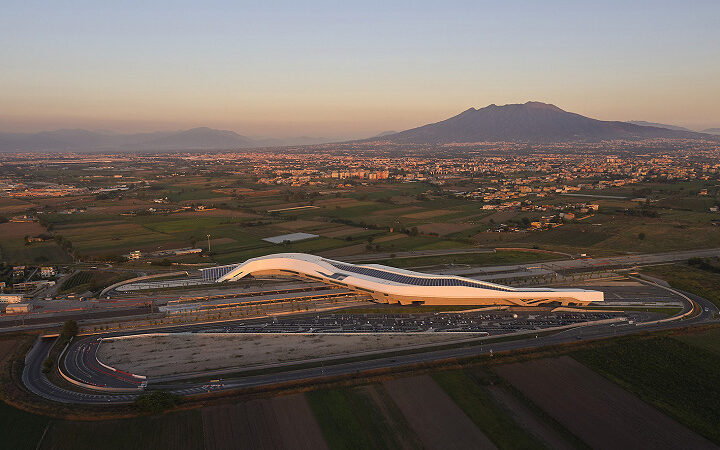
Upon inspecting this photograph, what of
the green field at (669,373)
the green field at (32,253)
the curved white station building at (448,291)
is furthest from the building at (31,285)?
the green field at (669,373)

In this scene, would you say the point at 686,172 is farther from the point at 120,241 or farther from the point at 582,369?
the point at 120,241

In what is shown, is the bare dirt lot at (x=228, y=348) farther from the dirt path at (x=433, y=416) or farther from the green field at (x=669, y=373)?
the green field at (x=669, y=373)

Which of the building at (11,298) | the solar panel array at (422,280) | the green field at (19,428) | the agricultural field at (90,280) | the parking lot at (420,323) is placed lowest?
the parking lot at (420,323)

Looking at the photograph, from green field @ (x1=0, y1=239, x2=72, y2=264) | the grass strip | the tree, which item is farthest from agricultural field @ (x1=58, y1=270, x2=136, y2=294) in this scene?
the grass strip

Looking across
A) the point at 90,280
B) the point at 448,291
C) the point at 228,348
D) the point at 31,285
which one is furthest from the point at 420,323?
the point at 31,285

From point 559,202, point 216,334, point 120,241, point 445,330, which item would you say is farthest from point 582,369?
point 559,202
